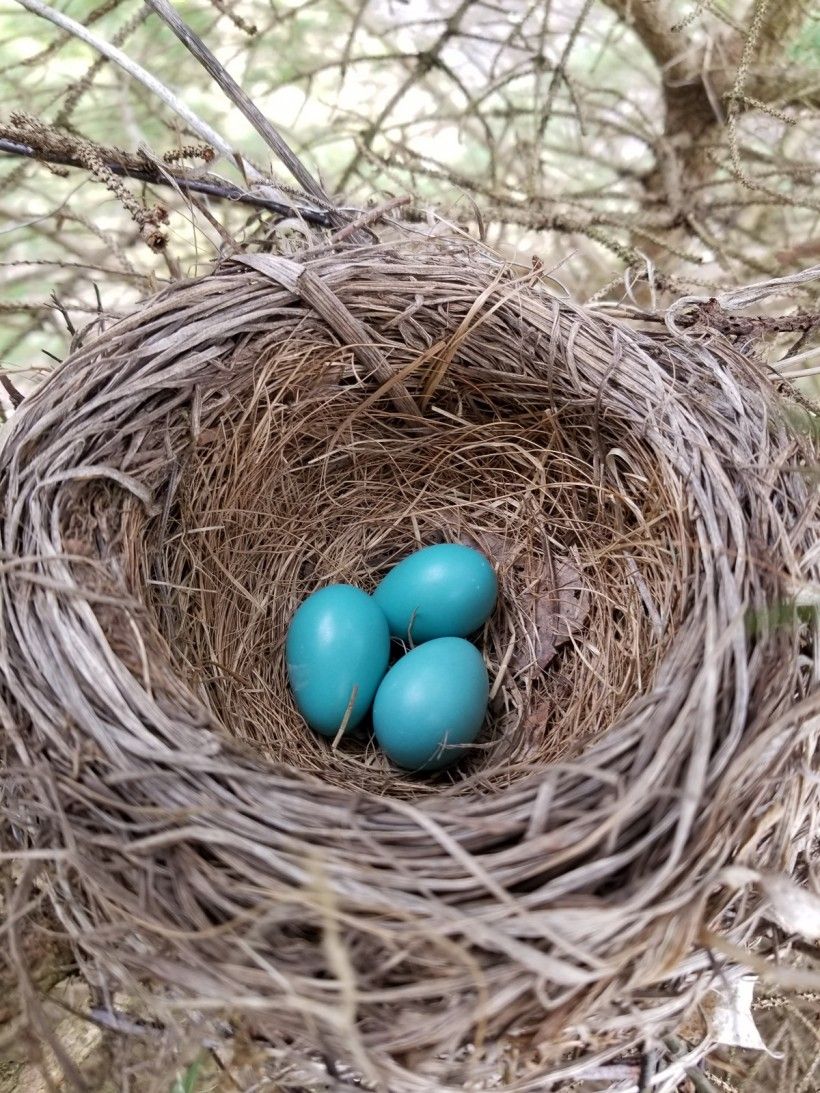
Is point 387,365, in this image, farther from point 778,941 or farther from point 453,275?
point 778,941

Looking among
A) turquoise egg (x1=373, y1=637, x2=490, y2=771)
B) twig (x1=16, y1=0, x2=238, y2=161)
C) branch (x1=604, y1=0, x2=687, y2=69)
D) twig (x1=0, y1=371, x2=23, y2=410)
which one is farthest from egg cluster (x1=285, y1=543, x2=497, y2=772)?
branch (x1=604, y1=0, x2=687, y2=69)

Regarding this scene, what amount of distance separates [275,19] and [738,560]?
139cm

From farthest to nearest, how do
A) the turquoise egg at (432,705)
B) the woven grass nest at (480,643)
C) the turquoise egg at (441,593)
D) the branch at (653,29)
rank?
1. the branch at (653,29)
2. the turquoise egg at (441,593)
3. the turquoise egg at (432,705)
4. the woven grass nest at (480,643)

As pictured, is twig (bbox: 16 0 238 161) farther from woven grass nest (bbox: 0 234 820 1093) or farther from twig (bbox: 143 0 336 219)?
woven grass nest (bbox: 0 234 820 1093)

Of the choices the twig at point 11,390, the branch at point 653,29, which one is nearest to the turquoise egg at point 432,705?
the twig at point 11,390

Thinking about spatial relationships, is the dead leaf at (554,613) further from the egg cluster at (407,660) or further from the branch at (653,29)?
the branch at (653,29)

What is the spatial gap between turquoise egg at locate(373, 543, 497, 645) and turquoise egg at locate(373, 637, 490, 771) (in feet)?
0.23

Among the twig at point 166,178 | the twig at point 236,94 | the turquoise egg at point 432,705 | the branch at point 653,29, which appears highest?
the branch at point 653,29

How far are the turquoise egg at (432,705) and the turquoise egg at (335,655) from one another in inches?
1.8

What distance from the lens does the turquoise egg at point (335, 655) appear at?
129cm

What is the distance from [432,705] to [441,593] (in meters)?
0.19

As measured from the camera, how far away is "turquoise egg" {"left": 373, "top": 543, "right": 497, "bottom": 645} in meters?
1.34

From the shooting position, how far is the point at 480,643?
150cm

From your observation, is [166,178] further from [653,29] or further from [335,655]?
[653,29]
